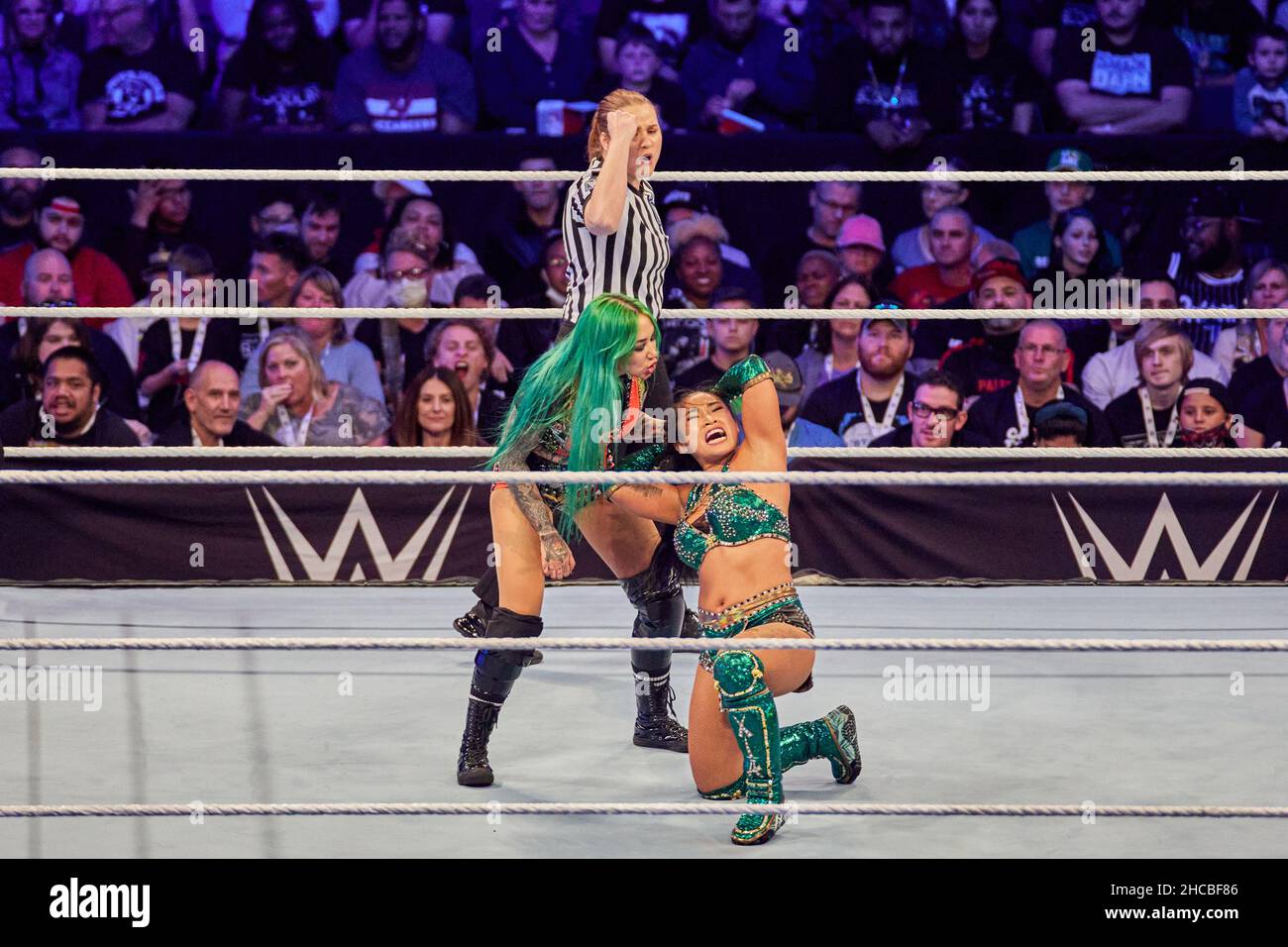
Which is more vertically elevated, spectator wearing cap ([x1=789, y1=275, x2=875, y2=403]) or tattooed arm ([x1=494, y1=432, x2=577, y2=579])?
spectator wearing cap ([x1=789, y1=275, x2=875, y2=403])

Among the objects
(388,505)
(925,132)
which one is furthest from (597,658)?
(925,132)

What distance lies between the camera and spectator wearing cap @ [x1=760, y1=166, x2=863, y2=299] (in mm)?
5520

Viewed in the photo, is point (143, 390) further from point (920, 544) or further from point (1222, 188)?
point (1222, 188)

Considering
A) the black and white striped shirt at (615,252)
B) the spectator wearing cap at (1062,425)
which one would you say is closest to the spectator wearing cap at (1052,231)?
the spectator wearing cap at (1062,425)

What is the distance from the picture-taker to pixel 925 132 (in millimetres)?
5430

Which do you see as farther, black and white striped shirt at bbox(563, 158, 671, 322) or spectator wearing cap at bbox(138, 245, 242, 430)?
spectator wearing cap at bbox(138, 245, 242, 430)

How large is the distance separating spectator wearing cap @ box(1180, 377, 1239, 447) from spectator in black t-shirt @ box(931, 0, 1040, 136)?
3.89 ft

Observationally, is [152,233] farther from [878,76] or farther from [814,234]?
[878,76]

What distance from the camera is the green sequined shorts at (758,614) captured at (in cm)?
283

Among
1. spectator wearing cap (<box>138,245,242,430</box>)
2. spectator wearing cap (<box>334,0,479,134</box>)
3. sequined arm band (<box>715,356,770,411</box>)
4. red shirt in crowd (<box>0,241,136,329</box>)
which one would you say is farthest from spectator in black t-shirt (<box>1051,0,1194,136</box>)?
sequined arm band (<box>715,356,770,411</box>)

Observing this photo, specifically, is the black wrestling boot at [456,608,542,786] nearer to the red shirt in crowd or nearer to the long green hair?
A: the long green hair

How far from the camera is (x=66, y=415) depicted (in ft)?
16.1
